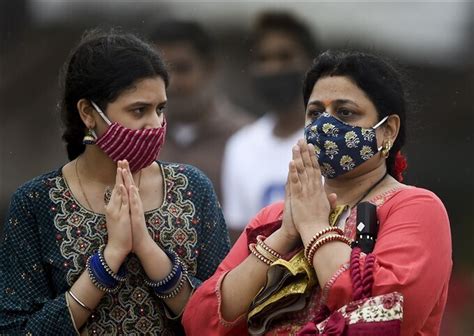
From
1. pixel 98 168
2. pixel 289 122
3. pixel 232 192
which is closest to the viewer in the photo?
pixel 98 168

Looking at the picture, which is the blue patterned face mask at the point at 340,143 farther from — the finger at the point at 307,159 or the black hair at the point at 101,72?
the black hair at the point at 101,72

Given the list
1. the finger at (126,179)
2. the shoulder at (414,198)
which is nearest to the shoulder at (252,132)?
the finger at (126,179)

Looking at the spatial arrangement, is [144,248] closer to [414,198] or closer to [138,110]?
[138,110]

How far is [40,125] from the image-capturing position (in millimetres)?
8367

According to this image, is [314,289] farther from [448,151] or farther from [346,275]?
[448,151]

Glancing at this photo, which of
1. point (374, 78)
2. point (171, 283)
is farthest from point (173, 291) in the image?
point (374, 78)

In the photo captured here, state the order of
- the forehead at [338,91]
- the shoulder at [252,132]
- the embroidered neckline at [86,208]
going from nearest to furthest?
the forehead at [338,91] → the embroidered neckline at [86,208] → the shoulder at [252,132]

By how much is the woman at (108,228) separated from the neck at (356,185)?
1.76ft

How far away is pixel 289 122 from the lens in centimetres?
751

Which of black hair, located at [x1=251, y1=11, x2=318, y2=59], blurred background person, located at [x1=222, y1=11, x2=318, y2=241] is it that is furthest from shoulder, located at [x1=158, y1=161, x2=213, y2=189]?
black hair, located at [x1=251, y1=11, x2=318, y2=59]

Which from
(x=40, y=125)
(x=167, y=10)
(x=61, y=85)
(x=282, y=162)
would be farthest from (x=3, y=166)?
(x=61, y=85)

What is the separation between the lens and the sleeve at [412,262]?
4.37 m

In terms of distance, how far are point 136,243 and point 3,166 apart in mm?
3639

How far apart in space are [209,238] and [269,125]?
8.72 ft
